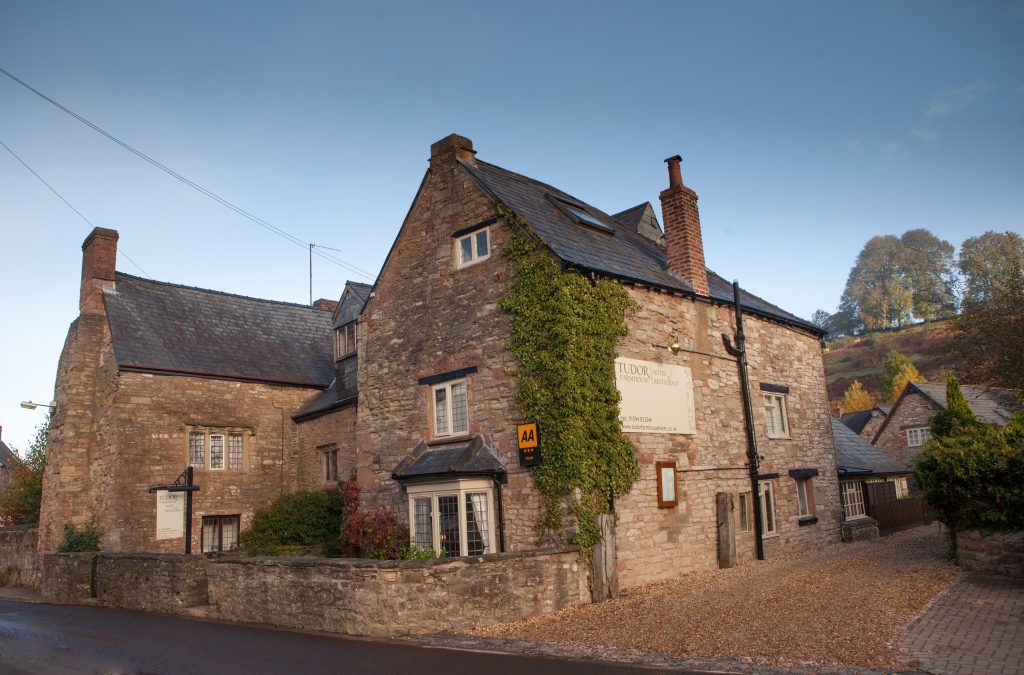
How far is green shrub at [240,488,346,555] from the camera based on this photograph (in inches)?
839

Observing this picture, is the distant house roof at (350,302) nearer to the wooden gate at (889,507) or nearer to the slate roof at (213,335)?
the slate roof at (213,335)

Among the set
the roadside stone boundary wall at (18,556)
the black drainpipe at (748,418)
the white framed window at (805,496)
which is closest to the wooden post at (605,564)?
the black drainpipe at (748,418)

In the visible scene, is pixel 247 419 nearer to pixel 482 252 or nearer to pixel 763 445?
pixel 482 252

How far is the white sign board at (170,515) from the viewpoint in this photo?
21.4 metres

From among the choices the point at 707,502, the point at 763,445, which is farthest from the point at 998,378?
the point at 707,502

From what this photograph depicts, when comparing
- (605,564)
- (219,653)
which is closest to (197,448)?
(219,653)

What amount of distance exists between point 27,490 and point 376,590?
82.5ft

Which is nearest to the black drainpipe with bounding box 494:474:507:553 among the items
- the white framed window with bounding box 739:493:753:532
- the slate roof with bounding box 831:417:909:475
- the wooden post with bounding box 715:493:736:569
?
the wooden post with bounding box 715:493:736:569

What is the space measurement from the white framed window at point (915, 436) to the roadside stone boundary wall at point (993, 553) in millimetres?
35335

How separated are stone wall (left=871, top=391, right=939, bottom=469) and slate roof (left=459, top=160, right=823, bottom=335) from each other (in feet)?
94.0

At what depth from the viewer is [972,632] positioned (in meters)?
8.80

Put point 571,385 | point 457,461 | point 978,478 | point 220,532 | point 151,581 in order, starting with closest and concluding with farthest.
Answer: point 978,478
point 571,385
point 457,461
point 151,581
point 220,532

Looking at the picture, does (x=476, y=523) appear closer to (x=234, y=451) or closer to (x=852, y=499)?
(x=234, y=451)

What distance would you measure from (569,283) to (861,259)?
11597 cm
